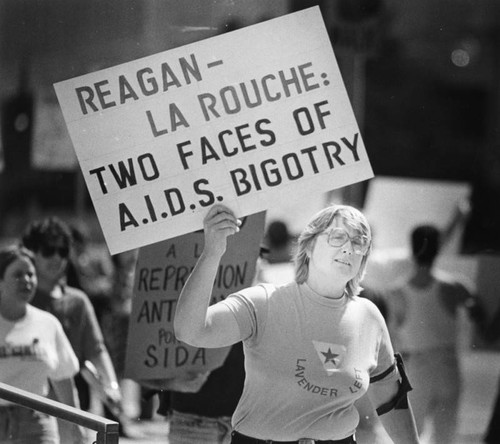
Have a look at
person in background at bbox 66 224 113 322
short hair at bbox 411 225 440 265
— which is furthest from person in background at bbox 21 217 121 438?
short hair at bbox 411 225 440 265

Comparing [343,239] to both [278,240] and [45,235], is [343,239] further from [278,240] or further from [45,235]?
[278,240]

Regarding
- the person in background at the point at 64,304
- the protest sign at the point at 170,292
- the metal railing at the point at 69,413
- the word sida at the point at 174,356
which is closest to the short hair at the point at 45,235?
the person in background at the point at 64,304

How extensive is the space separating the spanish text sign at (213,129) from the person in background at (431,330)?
276cm

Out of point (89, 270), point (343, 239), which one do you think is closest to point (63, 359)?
point (343, 239)

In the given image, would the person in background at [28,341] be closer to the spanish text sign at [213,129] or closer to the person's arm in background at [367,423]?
the spanish text sign at [213,129]

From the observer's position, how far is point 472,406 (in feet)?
30.5

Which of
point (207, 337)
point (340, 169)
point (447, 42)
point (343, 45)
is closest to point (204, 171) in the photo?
point (340, 169)

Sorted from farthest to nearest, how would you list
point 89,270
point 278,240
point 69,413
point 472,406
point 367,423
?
point 89,270
point 472,406
point 278,240
point 367,423
point 69,413

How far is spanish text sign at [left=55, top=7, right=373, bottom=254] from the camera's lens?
427 centimetres

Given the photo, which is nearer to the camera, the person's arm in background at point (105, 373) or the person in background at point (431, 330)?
the person's arm in background at point (105, 373)

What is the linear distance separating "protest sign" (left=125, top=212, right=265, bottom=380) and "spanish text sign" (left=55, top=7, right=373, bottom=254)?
3.15ft

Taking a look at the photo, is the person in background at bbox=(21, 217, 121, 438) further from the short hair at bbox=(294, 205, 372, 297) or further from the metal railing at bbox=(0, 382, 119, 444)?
the short hair at bbox=(294, 205, 372, 297)

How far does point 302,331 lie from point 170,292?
1641 millimetres

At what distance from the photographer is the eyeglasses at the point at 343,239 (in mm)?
3855
